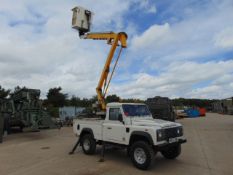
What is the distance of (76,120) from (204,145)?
5982 mm

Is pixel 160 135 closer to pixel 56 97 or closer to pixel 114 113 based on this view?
pixel 114 113

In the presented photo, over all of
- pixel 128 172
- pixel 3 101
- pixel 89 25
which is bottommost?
pixel 128 172

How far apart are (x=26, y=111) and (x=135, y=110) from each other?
9911 millimetres

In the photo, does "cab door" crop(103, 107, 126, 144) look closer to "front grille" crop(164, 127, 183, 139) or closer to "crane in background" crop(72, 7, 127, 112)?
"front grille" crop(164, 127, 183, 139)

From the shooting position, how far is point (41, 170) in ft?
26.9

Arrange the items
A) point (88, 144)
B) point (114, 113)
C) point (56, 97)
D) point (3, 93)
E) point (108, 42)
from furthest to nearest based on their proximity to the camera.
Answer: point (56, 97) < point (3, 93) < point (108, 42) < point (88, 144) < point (114, 113)

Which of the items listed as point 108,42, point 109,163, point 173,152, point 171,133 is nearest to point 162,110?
point 108,42

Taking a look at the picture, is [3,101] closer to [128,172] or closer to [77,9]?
[77,9]

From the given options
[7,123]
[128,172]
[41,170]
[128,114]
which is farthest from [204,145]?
[7,123]

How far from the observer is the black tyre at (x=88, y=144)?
34.0 ft

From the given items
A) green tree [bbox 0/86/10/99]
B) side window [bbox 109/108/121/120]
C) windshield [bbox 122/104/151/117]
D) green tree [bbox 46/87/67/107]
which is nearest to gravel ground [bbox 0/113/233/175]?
side window [bbox 109/108/121/120]

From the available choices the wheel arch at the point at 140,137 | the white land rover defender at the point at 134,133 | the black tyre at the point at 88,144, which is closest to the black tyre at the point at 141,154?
the white land rover defender at the point at 134,133

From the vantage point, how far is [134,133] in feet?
27.5

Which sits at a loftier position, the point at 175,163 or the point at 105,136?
the point at 105,136
